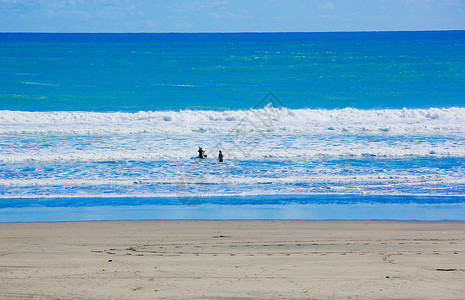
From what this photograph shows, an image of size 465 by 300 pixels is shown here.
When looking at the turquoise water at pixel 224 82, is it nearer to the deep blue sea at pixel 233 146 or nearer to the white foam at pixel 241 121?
the deep blue sea at pixel 233 146

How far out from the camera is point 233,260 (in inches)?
320

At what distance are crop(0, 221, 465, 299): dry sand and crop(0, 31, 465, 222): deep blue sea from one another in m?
1.04

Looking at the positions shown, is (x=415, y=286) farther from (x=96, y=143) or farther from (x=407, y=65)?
(x=407, y=65)

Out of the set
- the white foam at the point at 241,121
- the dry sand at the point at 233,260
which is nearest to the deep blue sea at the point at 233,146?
the white foam at the point at 241,121

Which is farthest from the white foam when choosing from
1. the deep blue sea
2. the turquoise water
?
the turquoise water

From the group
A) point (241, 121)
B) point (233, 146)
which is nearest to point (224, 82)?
point (241, 121)

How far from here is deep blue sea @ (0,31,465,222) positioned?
1212 centimetres

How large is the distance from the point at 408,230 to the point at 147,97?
23454mm

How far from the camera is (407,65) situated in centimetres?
4603

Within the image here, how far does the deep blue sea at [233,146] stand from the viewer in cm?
1212

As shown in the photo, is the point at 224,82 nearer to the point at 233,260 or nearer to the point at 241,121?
the point at 241,121

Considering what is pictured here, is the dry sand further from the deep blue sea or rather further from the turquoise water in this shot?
the turquoise water

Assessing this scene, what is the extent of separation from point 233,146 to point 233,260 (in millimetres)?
10824

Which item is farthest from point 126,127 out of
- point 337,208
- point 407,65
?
point 407,65
